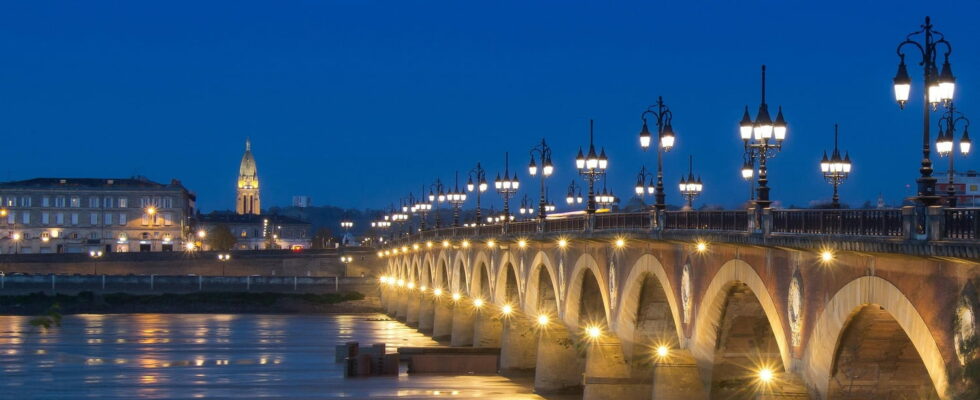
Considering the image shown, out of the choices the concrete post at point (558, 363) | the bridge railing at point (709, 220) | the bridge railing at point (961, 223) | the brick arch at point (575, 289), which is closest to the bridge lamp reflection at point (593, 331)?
the brick arch at point (575, 289)

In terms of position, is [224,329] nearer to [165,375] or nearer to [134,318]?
[134,318]

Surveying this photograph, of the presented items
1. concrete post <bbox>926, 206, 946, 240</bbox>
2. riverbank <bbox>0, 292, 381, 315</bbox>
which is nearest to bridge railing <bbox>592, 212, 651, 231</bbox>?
concrete post <bbox>926, 206, 946, 240</bbox>

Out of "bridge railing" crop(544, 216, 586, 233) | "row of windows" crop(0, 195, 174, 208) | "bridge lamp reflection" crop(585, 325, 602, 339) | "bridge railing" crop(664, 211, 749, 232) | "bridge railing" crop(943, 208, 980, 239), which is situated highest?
"row of windows" crop(0, 195, 174, 208)

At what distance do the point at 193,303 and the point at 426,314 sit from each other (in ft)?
98.9

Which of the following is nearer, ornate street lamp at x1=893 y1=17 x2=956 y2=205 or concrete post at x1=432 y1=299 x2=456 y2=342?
ornate street lamp at x1=893 y1=17 x2=956 y2=205

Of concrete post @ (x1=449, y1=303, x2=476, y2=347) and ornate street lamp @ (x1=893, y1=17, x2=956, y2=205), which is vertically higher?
ornate street lamp @ (x1=893, y1=17, x2=956, y2=205)

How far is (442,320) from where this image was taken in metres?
87.9

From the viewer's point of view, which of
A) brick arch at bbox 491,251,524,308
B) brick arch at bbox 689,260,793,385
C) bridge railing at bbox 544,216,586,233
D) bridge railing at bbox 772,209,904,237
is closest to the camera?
bridge railing at bbox 772,209,904,237

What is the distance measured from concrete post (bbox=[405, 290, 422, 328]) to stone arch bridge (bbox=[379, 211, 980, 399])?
124 ft

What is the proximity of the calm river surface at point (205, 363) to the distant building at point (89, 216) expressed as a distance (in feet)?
262

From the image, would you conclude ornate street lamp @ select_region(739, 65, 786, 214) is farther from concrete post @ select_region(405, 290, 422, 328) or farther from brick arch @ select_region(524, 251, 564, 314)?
concrete post @ select_region(405, 290, 422, 328)

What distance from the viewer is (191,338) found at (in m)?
82.4

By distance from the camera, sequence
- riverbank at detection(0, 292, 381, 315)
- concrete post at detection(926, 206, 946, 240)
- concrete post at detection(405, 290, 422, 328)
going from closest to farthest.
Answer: concrete post at detection(926, 206, 946, 240), concrete post at detection(405, 290, 422, 328), riverbank at detection(0, 292, 381, 315)

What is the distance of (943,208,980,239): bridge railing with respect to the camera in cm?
1933
